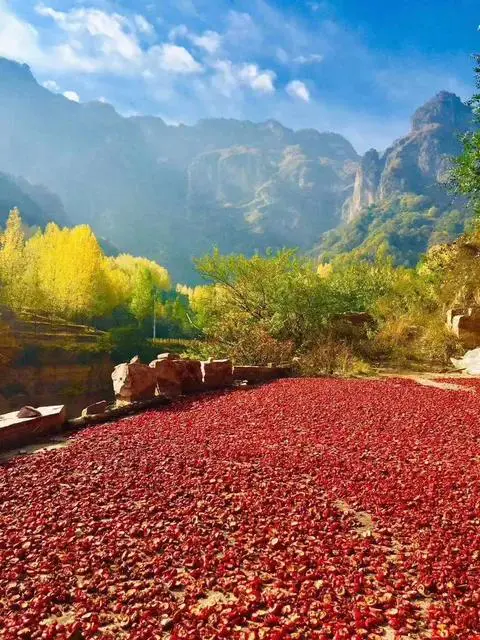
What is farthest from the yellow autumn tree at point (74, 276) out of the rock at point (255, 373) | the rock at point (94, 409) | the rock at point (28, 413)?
the rock at point (28, 413)

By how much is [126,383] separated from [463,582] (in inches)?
388

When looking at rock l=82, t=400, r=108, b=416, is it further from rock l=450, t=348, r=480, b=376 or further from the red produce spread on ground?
rock l=450, t=348, r=480, b=376

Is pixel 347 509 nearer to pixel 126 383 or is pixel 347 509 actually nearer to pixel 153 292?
pixel 126 383

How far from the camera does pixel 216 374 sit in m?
14.9

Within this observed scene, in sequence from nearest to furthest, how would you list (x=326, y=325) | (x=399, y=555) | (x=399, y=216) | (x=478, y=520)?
(x=399, y=555) → (x=478, y=520) → (x=326, y=325) → (x=399, y=216)

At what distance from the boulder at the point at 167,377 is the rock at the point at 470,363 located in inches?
470

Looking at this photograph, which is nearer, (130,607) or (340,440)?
(130,607)

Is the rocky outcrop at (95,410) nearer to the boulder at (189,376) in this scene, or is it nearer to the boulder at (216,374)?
the boulder at (189,376)

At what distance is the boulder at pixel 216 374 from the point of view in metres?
14.7

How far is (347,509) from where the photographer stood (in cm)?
554

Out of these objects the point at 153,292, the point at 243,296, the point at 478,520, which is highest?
the point at 153,292

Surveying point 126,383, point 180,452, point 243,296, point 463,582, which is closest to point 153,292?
point 243,296

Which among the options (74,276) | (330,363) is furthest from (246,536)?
(74,276)

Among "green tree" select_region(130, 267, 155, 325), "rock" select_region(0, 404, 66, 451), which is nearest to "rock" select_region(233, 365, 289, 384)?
"rock" select_region(0, 404, 66, 451)
